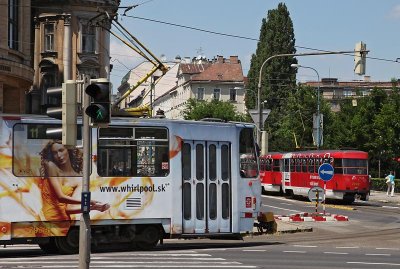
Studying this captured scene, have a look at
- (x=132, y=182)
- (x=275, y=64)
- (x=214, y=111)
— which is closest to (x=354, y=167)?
(x=132, y=182)

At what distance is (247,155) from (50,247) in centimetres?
537

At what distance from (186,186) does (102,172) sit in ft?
6.84

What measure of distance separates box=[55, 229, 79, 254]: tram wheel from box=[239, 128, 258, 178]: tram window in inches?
178

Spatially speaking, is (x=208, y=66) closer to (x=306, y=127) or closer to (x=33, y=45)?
(x=306, y=127)

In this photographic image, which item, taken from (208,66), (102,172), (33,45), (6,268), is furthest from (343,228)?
(208,66)

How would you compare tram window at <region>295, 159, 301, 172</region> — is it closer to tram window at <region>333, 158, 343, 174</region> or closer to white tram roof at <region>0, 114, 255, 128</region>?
tram window at <region>333, 158, 343, 174</region>

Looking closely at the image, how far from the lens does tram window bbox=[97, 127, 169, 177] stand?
1905cm

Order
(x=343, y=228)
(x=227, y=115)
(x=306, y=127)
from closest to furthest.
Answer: (x=343, y=228), (x=306, y=127), (x=227, y=115)

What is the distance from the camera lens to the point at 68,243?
18672 millimetres

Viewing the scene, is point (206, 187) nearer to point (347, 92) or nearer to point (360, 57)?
point (360, 57)

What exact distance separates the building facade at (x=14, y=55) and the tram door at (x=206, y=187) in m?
16.7

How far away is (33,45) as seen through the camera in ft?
186

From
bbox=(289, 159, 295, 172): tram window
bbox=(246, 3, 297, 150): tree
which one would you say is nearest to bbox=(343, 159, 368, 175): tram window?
bbox=(289, 159, 295, 172): tram window

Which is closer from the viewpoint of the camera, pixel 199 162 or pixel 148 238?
pixel 148 238
